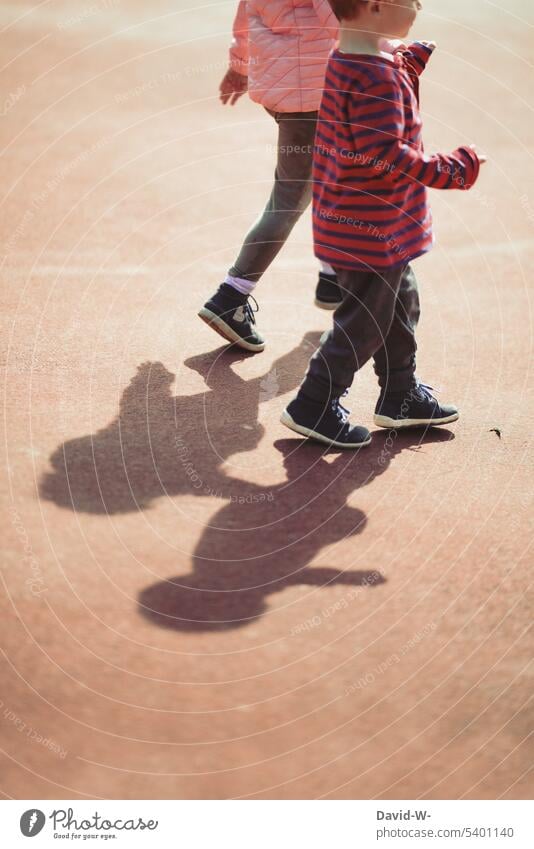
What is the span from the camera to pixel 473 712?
2.45 m

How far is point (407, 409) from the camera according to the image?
136 inches

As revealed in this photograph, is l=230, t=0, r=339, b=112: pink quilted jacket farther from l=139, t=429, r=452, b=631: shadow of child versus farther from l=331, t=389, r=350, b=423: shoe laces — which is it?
l=139, t=429, r=452, b=631: shadow of child

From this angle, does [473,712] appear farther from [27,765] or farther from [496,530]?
[27,765]

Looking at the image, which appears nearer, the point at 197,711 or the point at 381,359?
the point at 197,711

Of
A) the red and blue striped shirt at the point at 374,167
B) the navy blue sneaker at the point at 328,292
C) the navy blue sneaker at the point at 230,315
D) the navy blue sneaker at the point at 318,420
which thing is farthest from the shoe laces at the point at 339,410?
the navy blue sneaker at the point at 328,292

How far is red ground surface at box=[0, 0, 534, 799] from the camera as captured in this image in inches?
91.0

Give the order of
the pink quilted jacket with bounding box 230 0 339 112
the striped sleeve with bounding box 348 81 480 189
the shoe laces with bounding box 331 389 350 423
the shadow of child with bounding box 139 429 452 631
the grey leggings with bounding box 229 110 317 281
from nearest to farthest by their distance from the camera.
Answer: the shadow of child with bounding box 139 429 452 631 → the striped sleeve with bounding box 348 81 480 189 → the shoe laces with bounding box 331 389 350 423 → the pink quilted jacket with bounding box 230 0 339 112 → the grey leggings with bounding box 229 110 317 281

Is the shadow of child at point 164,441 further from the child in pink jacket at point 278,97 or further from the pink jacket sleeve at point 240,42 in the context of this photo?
the pink jacket sleeve at point 240,42

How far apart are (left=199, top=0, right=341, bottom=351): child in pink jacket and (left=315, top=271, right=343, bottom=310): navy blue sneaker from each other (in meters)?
0.44

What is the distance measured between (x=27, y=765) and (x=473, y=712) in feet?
3.39

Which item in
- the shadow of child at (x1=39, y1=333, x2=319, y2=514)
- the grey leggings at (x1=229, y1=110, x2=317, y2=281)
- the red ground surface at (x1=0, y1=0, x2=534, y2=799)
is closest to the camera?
the red ground surface at (x1=0, y1=0, x2=534, y2=799)

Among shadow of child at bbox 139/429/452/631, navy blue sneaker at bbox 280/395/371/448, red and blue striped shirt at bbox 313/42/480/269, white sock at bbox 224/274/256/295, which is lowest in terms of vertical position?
shadow of child at bbox 139/429/452/631
